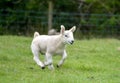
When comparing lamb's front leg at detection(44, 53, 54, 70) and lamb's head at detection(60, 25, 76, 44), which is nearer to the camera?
lamb's head at detection(60, 25, 76, 44)

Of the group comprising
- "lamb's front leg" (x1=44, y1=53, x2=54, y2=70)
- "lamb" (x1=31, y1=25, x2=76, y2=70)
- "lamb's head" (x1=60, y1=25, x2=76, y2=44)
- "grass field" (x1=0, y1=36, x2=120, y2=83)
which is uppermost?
"lamb's head" (x1=60, y1=25, x2=76, y2=44)

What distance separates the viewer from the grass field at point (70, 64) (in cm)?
1038

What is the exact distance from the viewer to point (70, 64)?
12.6 metres

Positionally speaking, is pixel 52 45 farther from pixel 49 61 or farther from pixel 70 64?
pixel 70 64

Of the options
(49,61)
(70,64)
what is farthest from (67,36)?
(70,64)

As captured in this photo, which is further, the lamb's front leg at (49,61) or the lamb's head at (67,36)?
the lamb's front leg at (49,61)

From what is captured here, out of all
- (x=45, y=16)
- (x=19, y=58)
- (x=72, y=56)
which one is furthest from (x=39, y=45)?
(x=45, y=16)

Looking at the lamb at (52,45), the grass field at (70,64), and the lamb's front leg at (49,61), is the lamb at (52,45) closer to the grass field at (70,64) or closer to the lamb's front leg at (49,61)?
the lamb's front leg at (49,61)

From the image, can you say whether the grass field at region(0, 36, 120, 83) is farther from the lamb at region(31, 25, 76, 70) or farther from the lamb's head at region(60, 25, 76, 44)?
the lamb's head at region(60, 25, 76, 44)

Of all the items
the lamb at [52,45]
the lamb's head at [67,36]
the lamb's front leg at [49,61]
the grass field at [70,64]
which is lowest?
the grass field at [70,64]

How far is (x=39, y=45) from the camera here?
11922 mm

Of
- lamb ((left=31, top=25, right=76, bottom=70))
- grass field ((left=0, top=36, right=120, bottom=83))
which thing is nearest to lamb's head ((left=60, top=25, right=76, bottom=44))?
lamb ((left=31, top=25, right=76, bottom=70))

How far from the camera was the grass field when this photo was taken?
408 inches

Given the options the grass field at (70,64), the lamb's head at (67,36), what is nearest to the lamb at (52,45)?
the lamb's head at (67,36)
